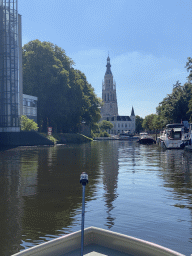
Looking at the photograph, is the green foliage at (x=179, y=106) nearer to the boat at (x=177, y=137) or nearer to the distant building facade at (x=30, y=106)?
the boat at (x=177, y=137)

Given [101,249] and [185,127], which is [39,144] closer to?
[185,127]

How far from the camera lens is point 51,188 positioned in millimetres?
13117

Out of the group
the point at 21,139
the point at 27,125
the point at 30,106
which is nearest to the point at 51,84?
the point at 30,106

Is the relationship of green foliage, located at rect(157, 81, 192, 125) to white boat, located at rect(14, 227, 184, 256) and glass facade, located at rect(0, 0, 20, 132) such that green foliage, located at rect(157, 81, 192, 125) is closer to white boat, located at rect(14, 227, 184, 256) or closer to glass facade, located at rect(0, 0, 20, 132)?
glass facade, located at rect(0, 0, 20, 132)

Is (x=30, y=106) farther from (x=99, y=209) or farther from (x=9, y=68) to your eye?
(x=99, y=209)

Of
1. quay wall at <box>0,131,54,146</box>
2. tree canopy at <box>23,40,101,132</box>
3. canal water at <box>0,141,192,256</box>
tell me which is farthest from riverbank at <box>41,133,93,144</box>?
→ canal water at <box>0,141,192,256</box>

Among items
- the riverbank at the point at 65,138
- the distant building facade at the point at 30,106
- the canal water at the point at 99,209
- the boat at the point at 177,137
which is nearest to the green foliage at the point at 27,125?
the riverbank at the point at 65,138

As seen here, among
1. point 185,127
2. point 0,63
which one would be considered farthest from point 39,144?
point 185,127

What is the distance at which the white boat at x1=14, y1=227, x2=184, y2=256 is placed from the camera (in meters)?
4.08

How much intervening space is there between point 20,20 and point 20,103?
1700 centimetres

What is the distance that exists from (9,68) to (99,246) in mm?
58474

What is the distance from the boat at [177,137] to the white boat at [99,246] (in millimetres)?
42589

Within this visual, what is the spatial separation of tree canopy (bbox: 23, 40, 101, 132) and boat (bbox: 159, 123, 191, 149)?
24132mm

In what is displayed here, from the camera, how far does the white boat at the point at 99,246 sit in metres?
4.08
